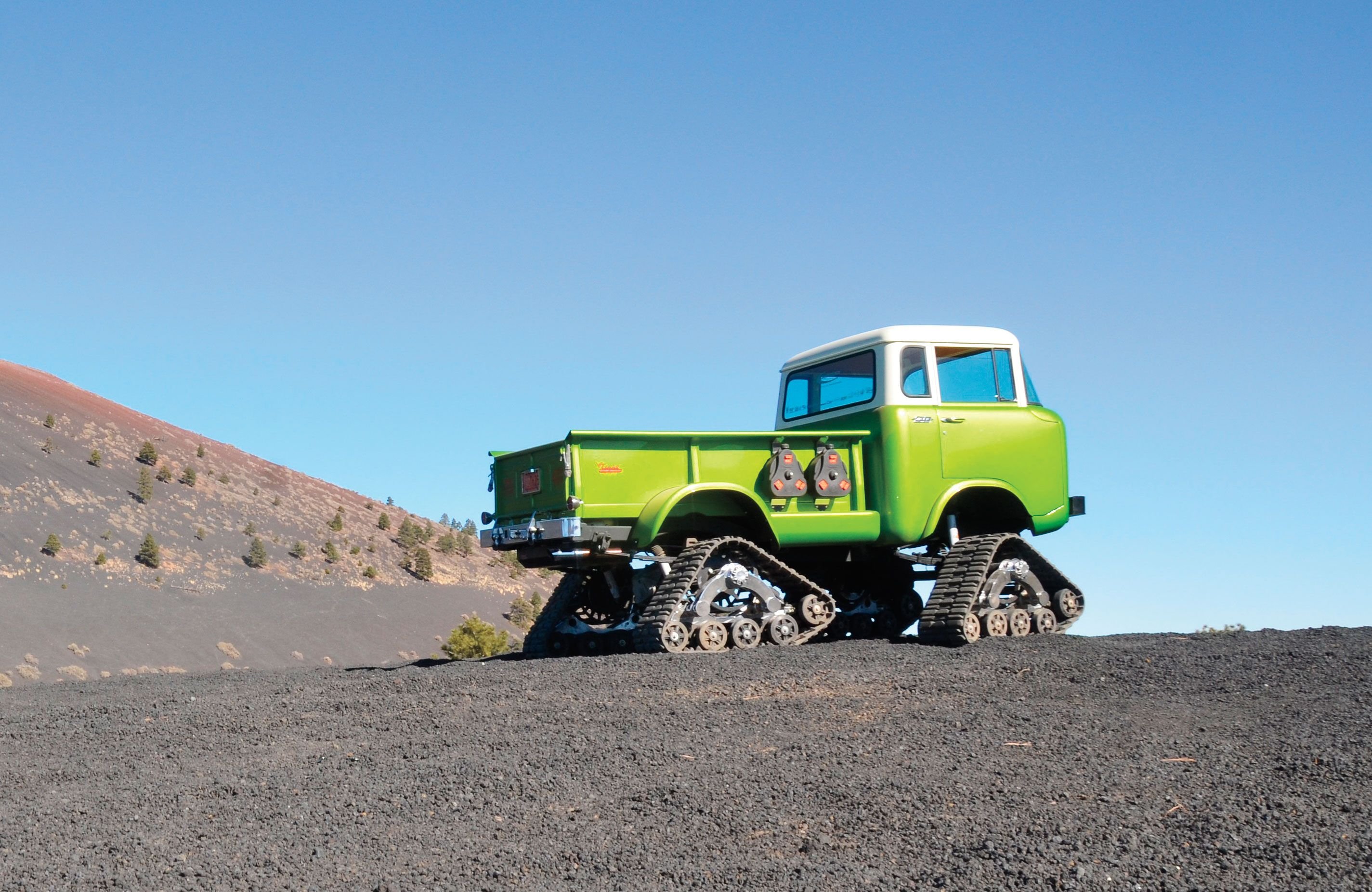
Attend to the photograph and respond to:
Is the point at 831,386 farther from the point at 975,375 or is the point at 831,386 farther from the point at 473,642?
the point at 473,642

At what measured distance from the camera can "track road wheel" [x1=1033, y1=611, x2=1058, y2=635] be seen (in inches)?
470

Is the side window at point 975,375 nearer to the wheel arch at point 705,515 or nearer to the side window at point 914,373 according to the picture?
the side window at point 914,373

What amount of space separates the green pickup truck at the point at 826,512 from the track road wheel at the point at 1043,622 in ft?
0.07

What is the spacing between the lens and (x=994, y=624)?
1140cm

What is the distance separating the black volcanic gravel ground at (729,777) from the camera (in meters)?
4.65

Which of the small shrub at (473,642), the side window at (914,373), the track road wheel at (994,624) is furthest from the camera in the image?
the small shrub at (473,642)

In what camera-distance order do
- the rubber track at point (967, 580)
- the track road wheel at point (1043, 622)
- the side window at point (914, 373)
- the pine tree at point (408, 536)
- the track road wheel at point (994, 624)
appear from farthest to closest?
the pine tree at point (408, 536), the side window at point (914, 373), the track road wheel at point (1043, 622), the track road wheel at point (994, 624), the rubber track at point (967, 580)

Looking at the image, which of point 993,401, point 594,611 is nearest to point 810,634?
Answer: point 594,611

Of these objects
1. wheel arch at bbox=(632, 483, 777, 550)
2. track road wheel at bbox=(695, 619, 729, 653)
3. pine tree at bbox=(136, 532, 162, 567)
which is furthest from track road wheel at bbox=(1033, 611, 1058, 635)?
pine tree at bbox=(136, 532, 162, 567)

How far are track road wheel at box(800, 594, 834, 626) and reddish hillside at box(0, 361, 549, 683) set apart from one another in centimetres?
3064

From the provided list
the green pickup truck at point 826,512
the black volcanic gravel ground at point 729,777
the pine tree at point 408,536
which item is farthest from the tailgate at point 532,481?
the pine tree at point 408,536

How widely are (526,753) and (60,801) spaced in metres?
2.38

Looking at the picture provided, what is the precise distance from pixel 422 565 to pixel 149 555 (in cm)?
1477

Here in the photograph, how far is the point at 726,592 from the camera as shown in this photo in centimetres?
1104
